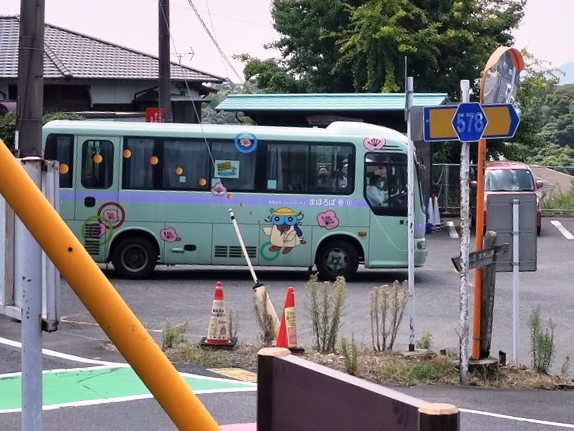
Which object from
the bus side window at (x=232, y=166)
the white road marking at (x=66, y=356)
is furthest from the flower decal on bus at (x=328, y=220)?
the white road marking at (x=66, y=356)

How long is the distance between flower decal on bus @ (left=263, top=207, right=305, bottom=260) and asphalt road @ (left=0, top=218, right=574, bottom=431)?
752 mm

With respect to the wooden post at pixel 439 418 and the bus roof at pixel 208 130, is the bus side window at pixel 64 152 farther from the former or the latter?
the wooden post at pixel 439 418

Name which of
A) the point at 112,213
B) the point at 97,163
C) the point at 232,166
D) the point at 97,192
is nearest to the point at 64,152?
the point at 97,163

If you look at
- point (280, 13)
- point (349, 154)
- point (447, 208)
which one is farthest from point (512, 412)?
point (280, 13)

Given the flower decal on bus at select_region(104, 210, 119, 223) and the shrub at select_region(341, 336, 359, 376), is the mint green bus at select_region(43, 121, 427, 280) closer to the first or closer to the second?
the flower decal on bus at select_region(104, 210, 119, 223)

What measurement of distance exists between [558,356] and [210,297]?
21.0 ft

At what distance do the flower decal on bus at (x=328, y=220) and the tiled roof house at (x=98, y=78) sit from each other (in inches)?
500

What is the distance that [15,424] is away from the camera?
737 centimetres

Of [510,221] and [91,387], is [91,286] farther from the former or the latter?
[510,221]

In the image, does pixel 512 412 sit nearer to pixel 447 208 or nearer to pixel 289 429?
pixel 289 429

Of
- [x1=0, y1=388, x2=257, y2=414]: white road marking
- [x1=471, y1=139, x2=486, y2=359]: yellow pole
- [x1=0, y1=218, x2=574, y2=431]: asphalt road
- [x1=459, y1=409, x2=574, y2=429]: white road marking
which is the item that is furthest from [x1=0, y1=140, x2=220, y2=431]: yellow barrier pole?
[x1=471, y1=139, x2=486, y2=359]: yellow pole

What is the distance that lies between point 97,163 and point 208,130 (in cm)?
224

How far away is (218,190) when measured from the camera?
18.0 m

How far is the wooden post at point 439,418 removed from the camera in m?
2.47
